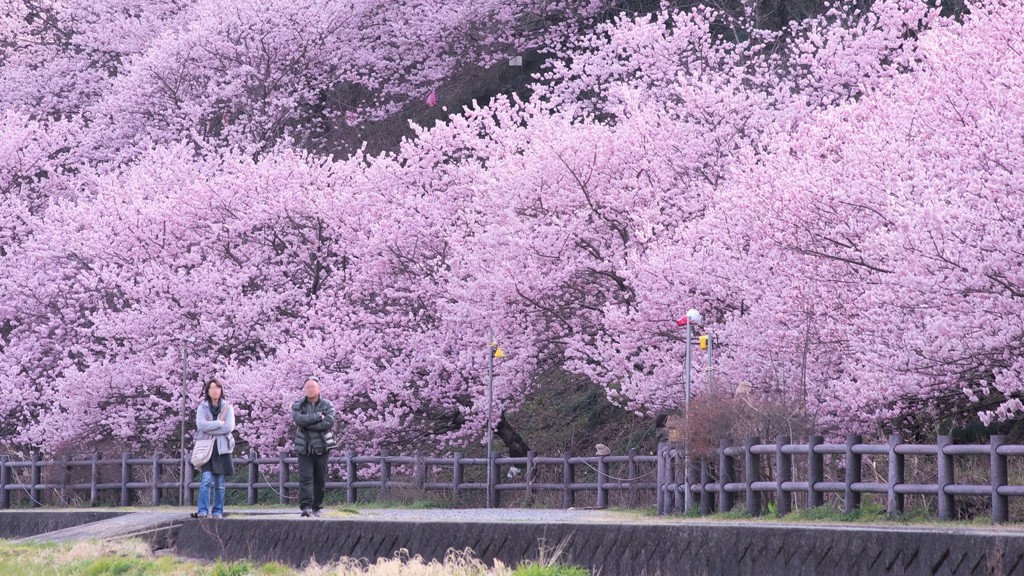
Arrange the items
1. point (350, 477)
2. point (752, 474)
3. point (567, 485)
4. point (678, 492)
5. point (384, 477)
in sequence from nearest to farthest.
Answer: point (752, 474) < point (678, 492) < point (567, 485) < point (384, 477) < point (350, 477)

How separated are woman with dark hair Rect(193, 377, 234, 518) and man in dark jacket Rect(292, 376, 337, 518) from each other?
0.75 meters

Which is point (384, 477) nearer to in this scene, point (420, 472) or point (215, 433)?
point (420, 472)

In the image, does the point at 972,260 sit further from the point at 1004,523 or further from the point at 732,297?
the point at 732,297

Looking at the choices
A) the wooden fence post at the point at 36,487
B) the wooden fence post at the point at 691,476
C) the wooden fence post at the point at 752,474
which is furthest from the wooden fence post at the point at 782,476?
the wooden fence post at the point at 36,487

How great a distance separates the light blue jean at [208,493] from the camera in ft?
52.4

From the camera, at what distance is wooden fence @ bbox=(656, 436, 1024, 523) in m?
12.5

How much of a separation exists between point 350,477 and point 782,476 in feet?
36.9

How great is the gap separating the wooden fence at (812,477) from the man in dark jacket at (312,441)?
3.98 meters

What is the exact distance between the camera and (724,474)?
618 inches

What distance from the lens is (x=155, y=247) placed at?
31.3m

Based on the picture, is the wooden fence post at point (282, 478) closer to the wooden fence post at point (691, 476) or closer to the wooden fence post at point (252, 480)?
the wooden fence post at point (252, 480)

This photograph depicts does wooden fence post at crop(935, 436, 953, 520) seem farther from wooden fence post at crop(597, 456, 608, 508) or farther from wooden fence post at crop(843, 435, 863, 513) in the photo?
wooden fence post at crop(597, 456, 608, 508)

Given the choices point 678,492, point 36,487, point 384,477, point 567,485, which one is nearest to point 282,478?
point 384,477

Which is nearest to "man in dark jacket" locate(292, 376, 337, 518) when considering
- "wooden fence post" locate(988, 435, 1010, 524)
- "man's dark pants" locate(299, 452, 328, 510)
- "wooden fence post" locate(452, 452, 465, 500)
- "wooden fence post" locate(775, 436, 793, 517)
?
"man's dark pants" locate(299, 452, 328, 510)
